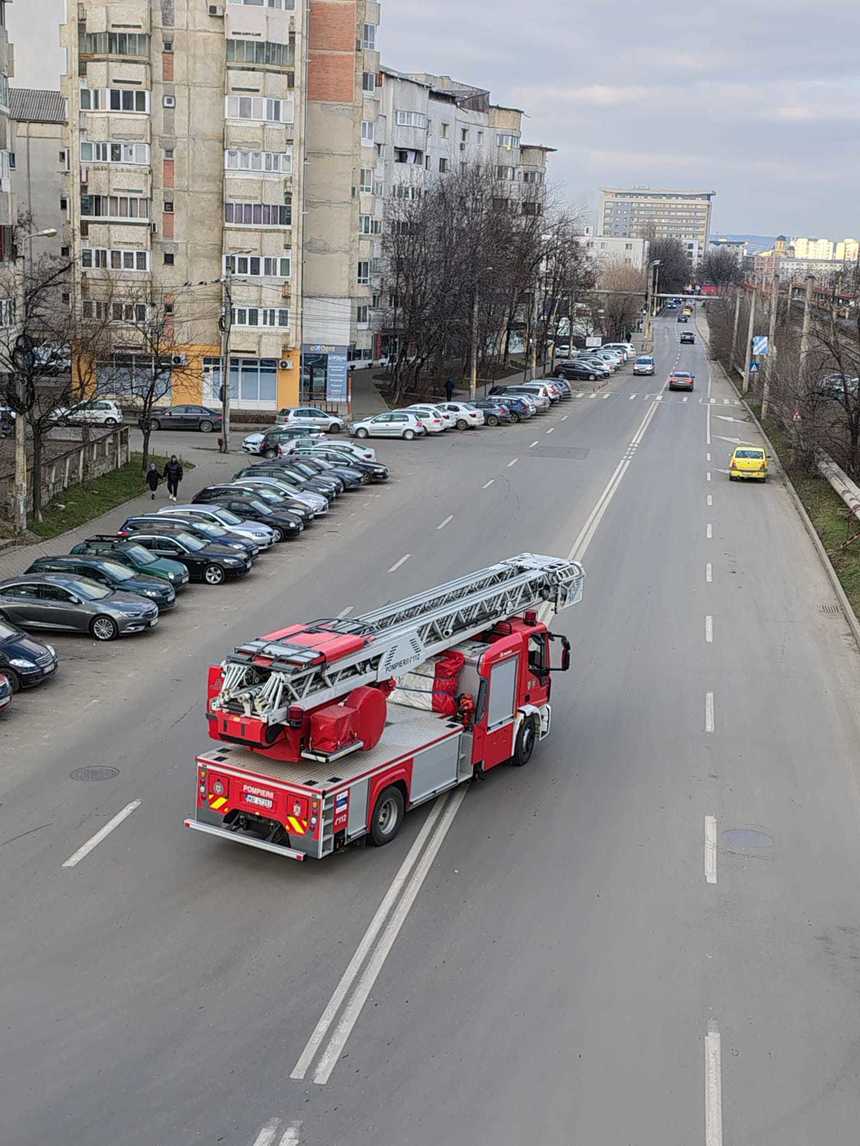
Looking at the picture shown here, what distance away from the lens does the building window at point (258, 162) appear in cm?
6341

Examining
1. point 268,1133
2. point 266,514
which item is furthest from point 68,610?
point 268,1133

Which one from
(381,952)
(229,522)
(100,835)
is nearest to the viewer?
(381,952)

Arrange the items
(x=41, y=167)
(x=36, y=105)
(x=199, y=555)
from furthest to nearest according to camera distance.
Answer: (x=36, y=105) < (x=41, y=167) < (x=199, y=555)

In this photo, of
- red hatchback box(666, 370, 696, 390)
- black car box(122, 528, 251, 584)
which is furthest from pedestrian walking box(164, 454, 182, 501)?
red hatchback box(666, 370, 696, 390)

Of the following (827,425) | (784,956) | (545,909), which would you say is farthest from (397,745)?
(827,425)

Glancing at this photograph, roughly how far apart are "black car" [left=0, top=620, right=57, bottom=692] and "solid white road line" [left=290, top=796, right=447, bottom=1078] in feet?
26.9

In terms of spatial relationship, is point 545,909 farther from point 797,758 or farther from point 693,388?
point 693,388

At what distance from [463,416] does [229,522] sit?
30025 mm

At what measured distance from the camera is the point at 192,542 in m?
30.9

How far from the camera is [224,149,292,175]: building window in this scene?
63406 mm

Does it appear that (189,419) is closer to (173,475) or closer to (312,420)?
(312,420)

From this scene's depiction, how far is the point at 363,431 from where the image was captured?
58.4 m

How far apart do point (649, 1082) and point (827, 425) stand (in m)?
38.0

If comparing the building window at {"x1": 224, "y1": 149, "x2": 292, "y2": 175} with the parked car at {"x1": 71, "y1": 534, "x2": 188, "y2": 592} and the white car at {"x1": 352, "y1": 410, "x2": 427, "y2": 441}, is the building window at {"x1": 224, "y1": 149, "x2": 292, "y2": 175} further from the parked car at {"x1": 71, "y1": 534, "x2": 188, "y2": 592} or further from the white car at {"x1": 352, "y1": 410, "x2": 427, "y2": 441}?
the parked car at {"x1": 71, "y1": 534, "x2": 188, "y2": 592}
